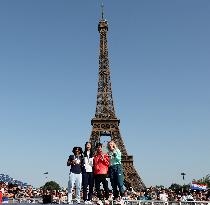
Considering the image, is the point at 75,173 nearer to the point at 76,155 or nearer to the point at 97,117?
the point at 76,155

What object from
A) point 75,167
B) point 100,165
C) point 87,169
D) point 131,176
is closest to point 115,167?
point 100,165

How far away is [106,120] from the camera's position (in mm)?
64062

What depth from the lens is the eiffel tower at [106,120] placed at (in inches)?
2385

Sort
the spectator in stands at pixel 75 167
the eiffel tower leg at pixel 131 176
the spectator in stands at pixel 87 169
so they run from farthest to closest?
1. the eiffel tower leg at pixel 131 176
2. the spectator in stands at pixel 87 169
3. the spectator in stands at pixel 75 167

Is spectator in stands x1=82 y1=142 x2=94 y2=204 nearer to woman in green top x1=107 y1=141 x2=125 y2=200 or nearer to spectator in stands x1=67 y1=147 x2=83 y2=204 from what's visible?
spectator in stands x1=67 y1=147 x2=83 y2=204

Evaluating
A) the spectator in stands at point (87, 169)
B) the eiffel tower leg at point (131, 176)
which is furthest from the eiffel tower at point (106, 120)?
the spectator in stands at point (87, 169)

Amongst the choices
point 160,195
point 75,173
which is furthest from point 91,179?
point 160,195

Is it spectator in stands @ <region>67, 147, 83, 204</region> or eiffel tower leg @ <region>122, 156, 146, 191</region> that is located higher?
eiffel tower leg @ <region>122, 156, 146, 191</region>

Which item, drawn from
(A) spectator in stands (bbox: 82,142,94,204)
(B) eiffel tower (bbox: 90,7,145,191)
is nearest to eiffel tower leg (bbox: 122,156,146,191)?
(B) eiffel tower (bbox: 90,7,145,191)

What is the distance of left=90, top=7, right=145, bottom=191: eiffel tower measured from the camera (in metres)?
60.6

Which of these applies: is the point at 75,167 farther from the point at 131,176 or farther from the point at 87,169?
the point at 131,176

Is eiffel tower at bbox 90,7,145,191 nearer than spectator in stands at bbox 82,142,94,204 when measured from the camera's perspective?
No

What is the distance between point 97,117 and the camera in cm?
6481

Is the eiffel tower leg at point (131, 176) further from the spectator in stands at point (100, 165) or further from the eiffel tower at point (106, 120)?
the spectator in stands at point (100, 165)
